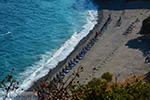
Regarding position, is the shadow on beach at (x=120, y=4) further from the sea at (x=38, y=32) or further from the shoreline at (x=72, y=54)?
the shoreline at (x=72, y=54)

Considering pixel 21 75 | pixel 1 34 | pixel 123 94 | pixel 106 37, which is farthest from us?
pixel 1 34

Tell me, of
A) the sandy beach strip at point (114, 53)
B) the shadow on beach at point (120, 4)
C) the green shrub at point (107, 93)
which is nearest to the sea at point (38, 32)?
the sandy beach strip at point (114, 53)

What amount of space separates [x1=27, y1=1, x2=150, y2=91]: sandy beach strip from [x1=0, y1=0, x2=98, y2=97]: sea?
2.97 meters

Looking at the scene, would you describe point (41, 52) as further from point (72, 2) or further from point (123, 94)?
point (72, 2)

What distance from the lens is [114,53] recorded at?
47750 mm

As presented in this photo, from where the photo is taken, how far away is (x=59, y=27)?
68.4 meters

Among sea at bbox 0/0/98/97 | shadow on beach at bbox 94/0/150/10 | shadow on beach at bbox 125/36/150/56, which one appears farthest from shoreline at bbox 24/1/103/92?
shadow on beach at bbox 94/0/150/10

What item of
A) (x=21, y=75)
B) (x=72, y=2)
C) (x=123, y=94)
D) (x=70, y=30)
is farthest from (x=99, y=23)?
(x=123, y=94)

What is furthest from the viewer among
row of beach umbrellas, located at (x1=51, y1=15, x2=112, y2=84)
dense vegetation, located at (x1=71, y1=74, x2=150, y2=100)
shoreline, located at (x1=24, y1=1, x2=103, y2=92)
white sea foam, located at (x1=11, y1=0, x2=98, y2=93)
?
white sea foam, located at (x1=11, y1=0, x2=98, y2=93)

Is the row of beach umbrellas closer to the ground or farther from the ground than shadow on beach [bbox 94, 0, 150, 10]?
closer to the ground

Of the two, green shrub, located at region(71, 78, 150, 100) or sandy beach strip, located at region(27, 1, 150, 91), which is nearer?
green shrub, located at region(71, 78, 150, 100)

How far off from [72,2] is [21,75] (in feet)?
Result: 178

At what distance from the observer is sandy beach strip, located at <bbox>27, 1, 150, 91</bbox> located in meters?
40.6

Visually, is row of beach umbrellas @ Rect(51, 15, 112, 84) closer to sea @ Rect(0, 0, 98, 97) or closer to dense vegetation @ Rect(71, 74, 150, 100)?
sea @ Rect(0, 0, 98, 97)
